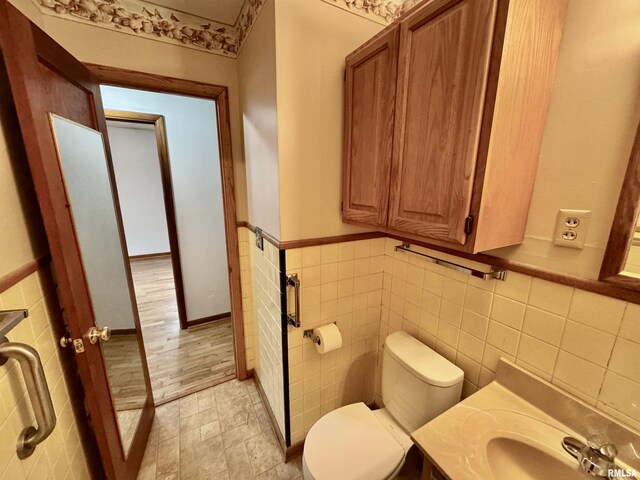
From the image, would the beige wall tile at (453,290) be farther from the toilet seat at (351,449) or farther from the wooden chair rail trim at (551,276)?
the toilet seat at (351,449)

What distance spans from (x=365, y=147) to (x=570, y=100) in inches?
25.6

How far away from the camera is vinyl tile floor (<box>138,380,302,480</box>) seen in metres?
1.44

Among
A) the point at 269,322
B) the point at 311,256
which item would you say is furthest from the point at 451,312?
the point at 269,322

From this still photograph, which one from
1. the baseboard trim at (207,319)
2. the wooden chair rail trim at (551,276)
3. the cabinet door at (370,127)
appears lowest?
the baseboard trim at (207,319)

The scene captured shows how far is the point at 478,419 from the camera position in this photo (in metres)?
0.87

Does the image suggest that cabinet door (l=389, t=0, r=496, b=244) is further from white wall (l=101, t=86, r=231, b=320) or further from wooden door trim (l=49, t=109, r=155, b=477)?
white wall (l=101, t=86, r=231, b=320)

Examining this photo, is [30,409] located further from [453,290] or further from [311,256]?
[453,290]

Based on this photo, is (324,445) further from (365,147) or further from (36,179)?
(36,179)

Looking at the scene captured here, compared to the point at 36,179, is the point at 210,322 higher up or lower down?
lower down

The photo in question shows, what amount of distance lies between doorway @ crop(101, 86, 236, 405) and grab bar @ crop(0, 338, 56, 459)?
137 cm

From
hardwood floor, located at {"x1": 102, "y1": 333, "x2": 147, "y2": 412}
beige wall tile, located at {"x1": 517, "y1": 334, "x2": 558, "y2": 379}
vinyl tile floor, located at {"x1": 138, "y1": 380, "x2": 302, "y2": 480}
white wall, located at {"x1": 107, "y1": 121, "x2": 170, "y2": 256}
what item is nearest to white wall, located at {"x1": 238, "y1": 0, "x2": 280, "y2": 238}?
hardwood floor, located at {"x1": 102, "y1": 333, "x2": 147, "y2": 412}

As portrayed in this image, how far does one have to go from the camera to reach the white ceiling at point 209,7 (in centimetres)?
136

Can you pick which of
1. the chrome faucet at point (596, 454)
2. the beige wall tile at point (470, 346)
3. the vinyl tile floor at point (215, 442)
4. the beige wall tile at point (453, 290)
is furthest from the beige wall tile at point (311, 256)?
the vinyl tile floor at point (215, 442)

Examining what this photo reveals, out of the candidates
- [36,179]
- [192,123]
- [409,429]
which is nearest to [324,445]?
[409,429]
